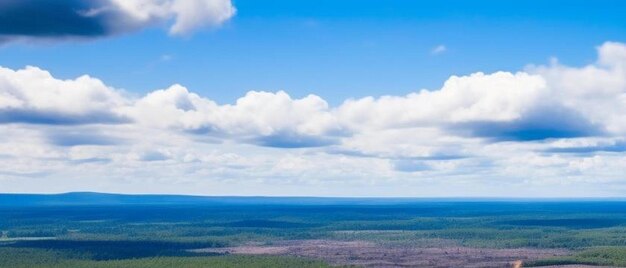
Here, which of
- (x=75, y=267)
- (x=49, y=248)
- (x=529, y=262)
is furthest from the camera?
(x=49, y=248)

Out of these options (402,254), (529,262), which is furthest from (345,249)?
(529,262)

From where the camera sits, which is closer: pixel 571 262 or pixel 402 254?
pixel 571 262

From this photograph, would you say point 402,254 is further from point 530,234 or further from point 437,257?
point 530,234

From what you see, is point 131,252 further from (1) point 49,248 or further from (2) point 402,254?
(2) point 402,254

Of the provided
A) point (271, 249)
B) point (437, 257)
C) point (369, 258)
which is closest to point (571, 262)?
point (437, 257)

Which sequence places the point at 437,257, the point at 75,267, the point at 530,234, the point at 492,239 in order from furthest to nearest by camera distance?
1. the point at 530,234
2. the point at 492,239
3. the point at 437,257
4. the point at 75,267

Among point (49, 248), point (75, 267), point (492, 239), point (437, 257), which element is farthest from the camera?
point (492, 239)
